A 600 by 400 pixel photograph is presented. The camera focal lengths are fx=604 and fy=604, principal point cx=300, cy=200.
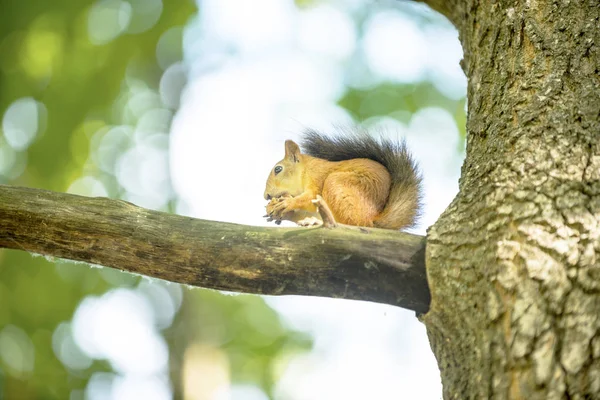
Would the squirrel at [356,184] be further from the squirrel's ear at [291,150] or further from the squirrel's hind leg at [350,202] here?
the squirrel's ear at [291,150]

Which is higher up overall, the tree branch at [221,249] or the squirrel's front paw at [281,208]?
the squirrel's front paw at [281,208]

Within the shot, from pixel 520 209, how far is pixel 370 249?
46 cm

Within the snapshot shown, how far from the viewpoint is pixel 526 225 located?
1.69m

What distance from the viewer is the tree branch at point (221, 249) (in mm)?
1872

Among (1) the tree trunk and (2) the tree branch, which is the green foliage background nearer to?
(2) the tree branch

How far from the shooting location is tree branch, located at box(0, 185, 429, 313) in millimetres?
1872

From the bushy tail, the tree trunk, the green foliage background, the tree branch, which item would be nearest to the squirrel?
the bushy tail

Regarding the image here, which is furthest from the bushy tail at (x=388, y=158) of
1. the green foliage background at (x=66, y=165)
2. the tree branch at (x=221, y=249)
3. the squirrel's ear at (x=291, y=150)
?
the green foliage background at (x=66, y=165)

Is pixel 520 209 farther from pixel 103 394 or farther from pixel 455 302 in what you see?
pixel 103 394

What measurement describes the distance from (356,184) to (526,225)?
115 cm

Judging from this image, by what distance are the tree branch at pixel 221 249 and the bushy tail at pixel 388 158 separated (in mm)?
708

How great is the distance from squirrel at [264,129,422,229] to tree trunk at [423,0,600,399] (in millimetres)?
629

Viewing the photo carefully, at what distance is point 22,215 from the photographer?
7.02 ft

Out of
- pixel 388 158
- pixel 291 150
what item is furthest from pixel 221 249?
pixel 291 150
